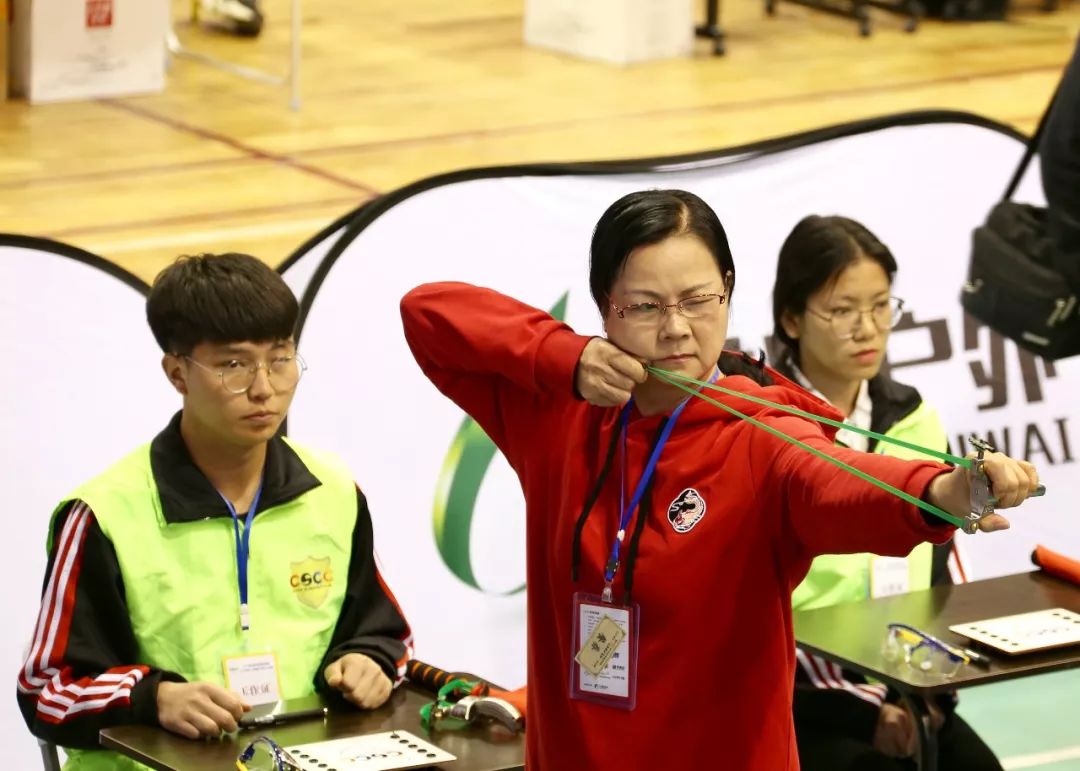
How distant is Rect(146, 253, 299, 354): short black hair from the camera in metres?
3.43

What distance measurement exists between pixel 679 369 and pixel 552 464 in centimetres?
25

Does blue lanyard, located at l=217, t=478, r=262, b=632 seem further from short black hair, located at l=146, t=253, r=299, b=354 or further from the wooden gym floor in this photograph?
the wooden gym floor

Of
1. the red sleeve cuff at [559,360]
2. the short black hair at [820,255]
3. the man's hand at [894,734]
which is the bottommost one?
the man's hand at [894,734]

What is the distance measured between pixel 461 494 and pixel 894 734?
1.25 meters

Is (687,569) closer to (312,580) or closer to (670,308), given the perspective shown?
(670,308)

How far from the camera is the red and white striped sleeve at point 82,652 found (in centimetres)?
323

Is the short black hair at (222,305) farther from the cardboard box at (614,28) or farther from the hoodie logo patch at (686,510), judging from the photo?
→ the cardboard box at (614,28)

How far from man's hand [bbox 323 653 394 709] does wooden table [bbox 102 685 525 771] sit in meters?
0.02

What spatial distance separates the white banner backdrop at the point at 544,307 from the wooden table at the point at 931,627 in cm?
104

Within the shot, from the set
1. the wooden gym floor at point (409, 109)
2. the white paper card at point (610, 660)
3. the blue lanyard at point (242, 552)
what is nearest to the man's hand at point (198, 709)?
the blue lanyard at point (242, 552)

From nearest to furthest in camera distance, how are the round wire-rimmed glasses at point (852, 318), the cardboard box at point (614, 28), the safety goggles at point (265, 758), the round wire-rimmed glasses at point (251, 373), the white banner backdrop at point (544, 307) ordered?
the safety goggles at point (265, 758) → the round wire-rimmed glasses at point (251, 373) → the round wire-rimmed glasses at point (852, 318) → the white banner backdrop at point (544, 307) → the cardboard box at point (614, 28)

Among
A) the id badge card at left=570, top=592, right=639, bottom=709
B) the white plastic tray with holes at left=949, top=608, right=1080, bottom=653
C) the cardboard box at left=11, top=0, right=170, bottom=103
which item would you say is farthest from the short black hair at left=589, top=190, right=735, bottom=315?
the cardboard box at left=11, top=0, right=170, bottom=103

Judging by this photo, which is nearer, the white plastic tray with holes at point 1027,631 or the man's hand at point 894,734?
the white plastic tray with holes at point 1027,631

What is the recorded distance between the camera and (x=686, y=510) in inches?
97.6
